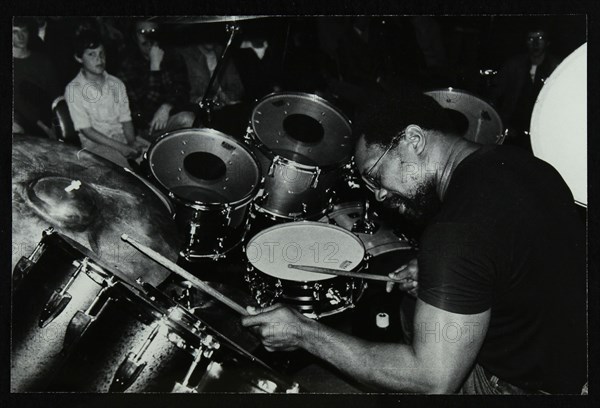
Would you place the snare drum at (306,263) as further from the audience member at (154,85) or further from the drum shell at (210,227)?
the audience member at (154,85)

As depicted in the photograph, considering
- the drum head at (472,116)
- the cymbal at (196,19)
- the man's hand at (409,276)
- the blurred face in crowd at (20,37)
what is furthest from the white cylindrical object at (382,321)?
the blurred face in crowd at (20,37)

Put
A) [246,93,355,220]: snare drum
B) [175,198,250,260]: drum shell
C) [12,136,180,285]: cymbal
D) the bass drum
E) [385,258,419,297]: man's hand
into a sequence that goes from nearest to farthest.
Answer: the bass drum → [12,136,180,285]: cymbal → [385,258,419,297]: man's hand → [175,198,250,260]: drum shell → [246,93,355,220]: snare drum

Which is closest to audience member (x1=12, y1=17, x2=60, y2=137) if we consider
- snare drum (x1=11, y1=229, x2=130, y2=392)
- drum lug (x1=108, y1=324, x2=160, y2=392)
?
snare drum (x1=11, y1=229, x2=130, y2=392)

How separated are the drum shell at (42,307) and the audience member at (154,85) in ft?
2.02

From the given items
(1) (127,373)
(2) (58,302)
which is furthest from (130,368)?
(2) (58,302)

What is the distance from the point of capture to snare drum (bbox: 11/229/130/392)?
180 cm

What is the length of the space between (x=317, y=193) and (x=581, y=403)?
45.7 inches

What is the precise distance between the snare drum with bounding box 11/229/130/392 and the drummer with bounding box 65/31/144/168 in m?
0.46

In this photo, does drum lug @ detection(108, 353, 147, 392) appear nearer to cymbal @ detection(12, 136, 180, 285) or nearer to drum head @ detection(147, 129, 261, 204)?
cymbal @ detection(12, 136, 180, 285)

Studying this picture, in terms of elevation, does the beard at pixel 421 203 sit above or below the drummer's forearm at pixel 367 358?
above

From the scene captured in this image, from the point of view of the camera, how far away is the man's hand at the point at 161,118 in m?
2.29

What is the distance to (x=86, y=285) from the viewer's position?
1.82 metres

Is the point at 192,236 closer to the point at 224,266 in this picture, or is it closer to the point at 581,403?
the point at 224,266

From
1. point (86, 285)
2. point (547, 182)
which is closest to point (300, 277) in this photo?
point (86, 285)
